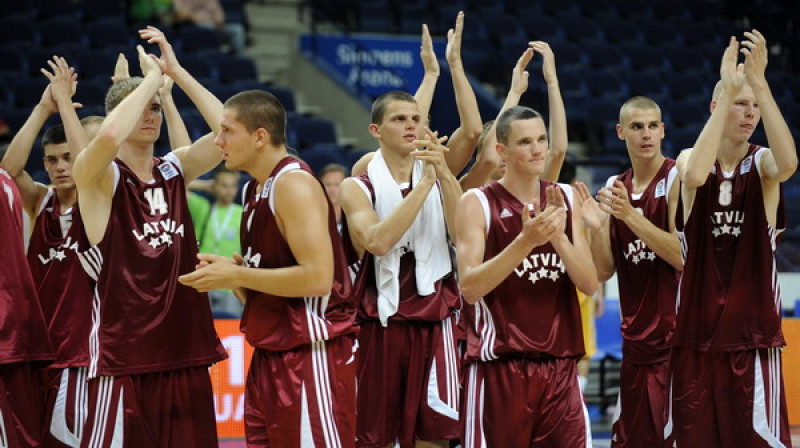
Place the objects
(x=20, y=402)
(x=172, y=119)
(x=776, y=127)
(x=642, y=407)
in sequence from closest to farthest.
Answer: (x=776, y=127) < (x=20, y=402) < (x=172, y=119) < (x=642, y=407)

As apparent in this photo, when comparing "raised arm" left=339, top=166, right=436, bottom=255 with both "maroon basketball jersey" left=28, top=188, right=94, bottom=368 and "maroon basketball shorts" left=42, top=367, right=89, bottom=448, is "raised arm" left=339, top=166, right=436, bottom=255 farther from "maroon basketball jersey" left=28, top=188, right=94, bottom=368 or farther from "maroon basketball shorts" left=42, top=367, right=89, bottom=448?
"maroon basketball shorts" left=42, top=367, right=89, bottom=448

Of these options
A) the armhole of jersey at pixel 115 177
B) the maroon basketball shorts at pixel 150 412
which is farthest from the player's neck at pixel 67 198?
the maroon basketball shorts at pixel 150 412

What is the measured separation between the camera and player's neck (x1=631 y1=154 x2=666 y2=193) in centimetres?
657

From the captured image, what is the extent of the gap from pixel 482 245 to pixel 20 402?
2.47 m

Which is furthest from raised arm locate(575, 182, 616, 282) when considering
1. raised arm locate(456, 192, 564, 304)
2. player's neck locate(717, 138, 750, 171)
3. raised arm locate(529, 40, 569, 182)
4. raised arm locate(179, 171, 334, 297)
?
raised arm locate(179, 171, 334, 297)

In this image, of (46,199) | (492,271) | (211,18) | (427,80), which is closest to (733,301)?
(492,271)

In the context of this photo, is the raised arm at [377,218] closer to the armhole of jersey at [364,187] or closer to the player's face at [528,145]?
the armhole of jersey at [364,187]

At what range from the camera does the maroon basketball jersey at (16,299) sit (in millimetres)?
5500

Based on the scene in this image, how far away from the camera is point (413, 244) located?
6.16 metres

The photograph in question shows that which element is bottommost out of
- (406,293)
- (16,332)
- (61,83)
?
(16,332)

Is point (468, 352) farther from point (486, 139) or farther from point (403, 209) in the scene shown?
point (486, 139)

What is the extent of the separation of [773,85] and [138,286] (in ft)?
46.8

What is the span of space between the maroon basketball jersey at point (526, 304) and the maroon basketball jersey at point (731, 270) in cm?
87

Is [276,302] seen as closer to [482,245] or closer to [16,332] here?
[482,245]
